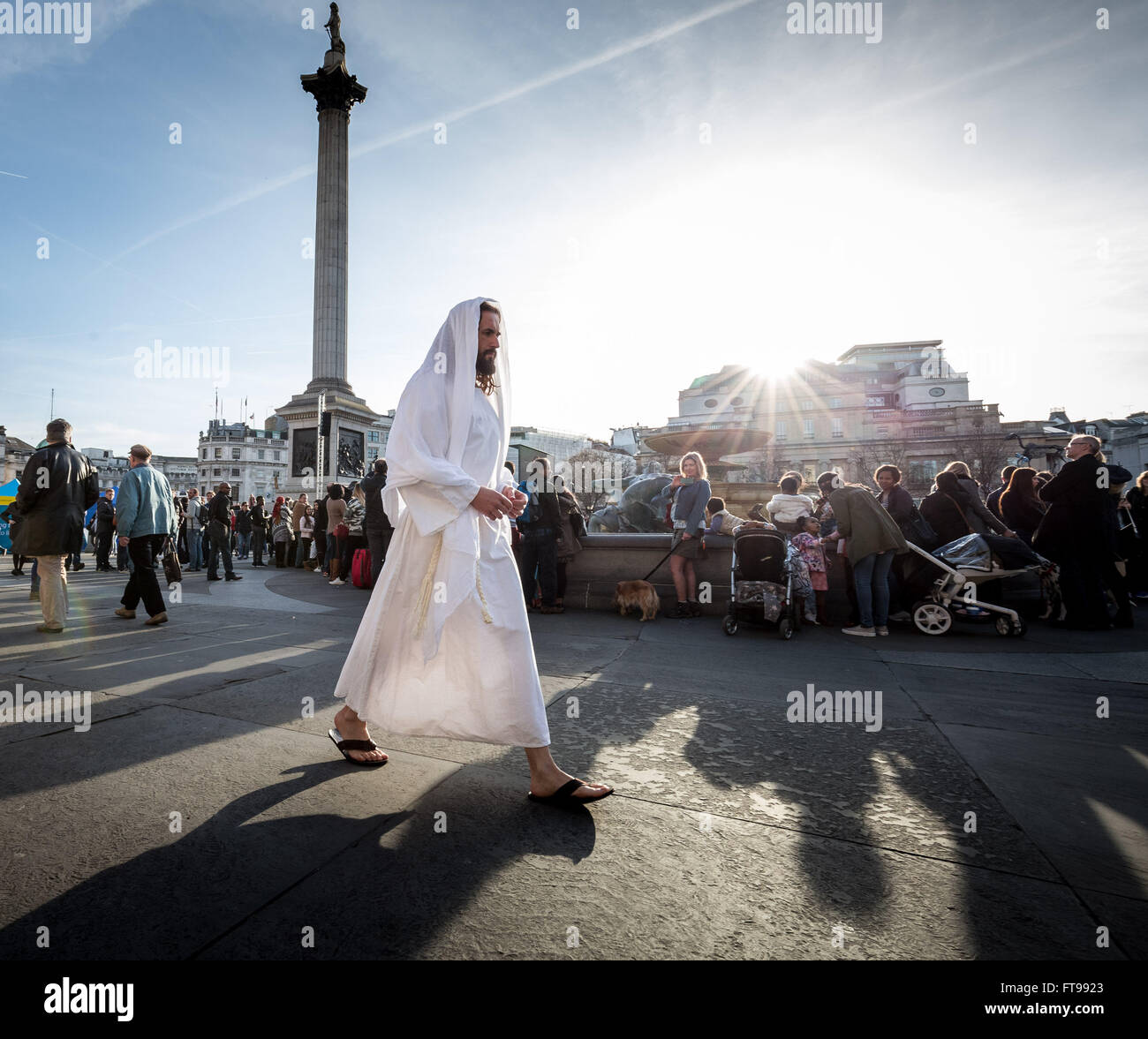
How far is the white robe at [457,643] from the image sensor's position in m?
2.44

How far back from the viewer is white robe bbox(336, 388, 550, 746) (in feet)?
7.99

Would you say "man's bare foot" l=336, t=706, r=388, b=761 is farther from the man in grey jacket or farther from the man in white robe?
the man in grey jacket

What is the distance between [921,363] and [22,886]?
89246 millimetres

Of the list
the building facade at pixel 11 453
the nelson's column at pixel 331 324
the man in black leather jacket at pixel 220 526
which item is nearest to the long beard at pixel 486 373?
the man in black leather jacket at pixel 220 526

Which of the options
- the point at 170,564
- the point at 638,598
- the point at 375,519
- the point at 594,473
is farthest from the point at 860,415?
the point at 170,564

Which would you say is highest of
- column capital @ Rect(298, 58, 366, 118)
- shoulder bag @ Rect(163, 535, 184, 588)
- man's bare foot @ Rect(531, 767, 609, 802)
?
column capital @ Rect(298, 58, 366, 118)

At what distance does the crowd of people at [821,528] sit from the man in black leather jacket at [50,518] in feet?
0.04

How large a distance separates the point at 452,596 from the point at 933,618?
6.28 m

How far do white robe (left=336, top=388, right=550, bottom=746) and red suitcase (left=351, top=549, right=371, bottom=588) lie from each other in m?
8.12

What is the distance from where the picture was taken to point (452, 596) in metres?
2.46

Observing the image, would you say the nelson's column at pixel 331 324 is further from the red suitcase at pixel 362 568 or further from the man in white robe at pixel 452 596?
the man in white robe at pixel 452 596

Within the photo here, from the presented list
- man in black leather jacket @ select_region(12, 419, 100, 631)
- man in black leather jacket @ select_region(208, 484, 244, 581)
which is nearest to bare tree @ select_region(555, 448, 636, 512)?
man in black leather jacket @ select_region(208, 484, 244, 581)

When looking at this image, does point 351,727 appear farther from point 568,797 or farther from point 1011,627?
point 1011,627
